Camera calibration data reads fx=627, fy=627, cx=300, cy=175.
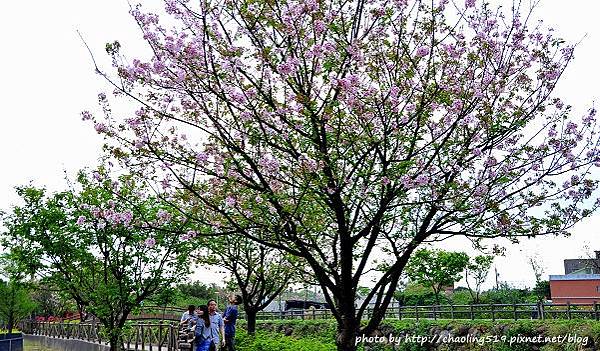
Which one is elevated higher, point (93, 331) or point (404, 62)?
point (404, 62)

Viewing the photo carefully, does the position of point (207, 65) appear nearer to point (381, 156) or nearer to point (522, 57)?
point (381, 156)

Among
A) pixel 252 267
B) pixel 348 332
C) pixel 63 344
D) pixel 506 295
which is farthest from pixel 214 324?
pixel 506 295

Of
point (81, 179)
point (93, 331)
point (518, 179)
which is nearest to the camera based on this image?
point (518, 179)

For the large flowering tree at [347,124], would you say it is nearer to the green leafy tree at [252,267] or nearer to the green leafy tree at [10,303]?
the green leafy tree at [252,267]

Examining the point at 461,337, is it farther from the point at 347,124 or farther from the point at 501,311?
the point at 347,124

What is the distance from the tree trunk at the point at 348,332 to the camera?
7957mm

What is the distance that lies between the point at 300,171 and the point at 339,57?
1.40 metres

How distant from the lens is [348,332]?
26.2 feet

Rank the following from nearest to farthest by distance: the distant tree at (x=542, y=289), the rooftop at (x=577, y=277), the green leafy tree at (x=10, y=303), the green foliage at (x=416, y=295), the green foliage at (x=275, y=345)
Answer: the green foliage at (x=275, y=345)
the green leafy tree at (x=10, y=303)
the green foliage at (x=416, y=295)
the distant tree at (x=542, y=289)
the rooftop at (x=577, y=277)

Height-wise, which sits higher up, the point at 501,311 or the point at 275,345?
the point at 501,311

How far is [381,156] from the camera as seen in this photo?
7.41 m

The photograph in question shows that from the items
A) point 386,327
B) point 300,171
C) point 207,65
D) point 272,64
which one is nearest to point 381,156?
point 300,171

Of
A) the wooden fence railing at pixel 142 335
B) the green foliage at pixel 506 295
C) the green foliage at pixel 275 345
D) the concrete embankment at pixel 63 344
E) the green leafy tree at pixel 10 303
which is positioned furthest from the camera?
the green leafy tree at pixel 10 303

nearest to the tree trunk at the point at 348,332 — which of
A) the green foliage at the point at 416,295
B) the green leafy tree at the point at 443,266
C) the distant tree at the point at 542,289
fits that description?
the green leafy tree at the point at 443,266
